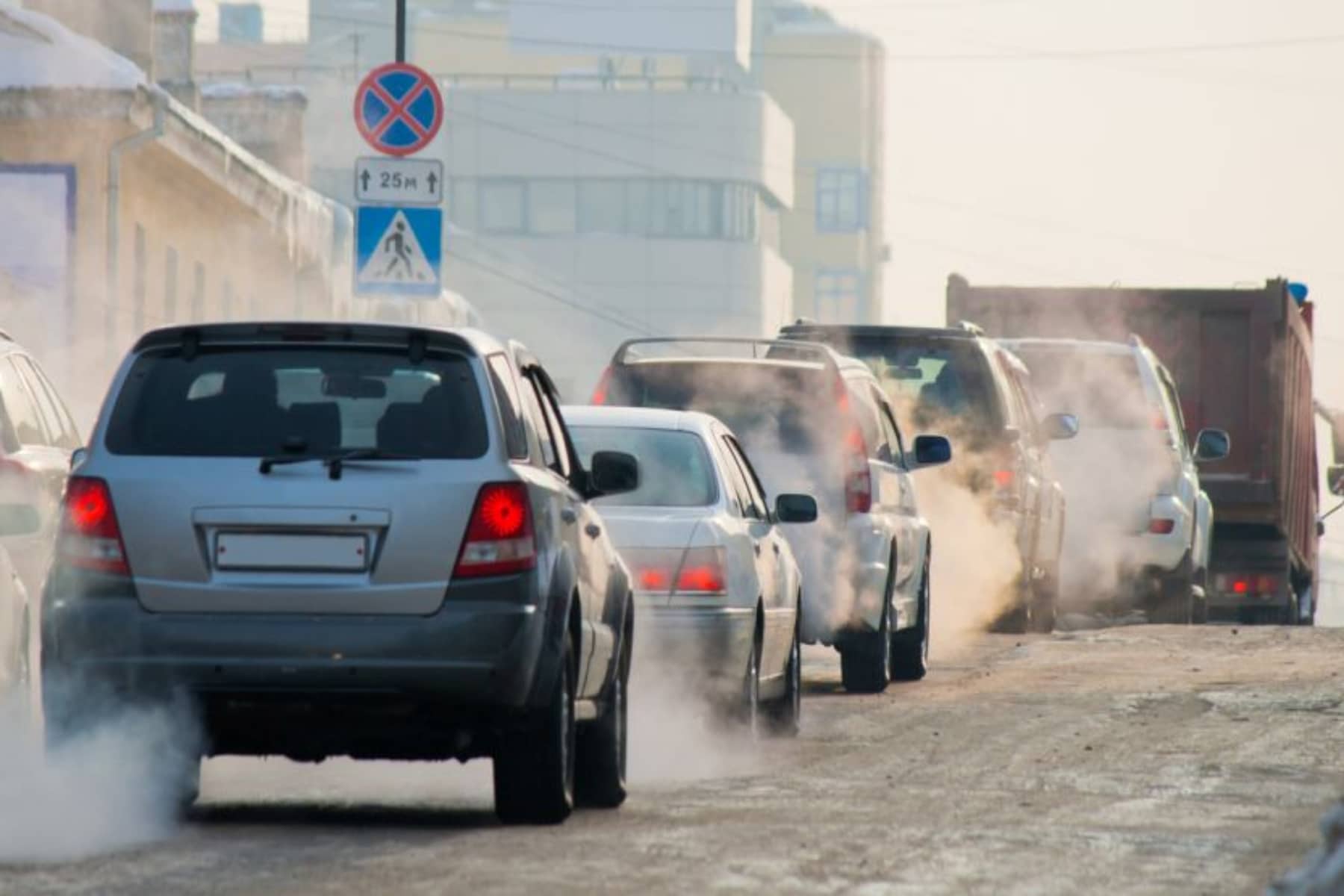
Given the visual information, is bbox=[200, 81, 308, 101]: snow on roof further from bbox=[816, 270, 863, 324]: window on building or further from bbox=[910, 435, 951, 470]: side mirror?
bbox=[816, 270, 863, 324]: window on building

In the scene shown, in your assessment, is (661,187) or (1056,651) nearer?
(1056,651)

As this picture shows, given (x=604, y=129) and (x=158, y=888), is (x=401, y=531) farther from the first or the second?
(x=604, y=129)

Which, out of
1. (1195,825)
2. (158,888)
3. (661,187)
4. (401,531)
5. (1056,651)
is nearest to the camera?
(158,888)

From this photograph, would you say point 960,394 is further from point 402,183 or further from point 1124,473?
point 1124,473

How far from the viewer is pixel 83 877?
9477 mm

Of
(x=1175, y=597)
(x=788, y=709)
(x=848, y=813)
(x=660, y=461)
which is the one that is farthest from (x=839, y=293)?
(x=848, y=813)

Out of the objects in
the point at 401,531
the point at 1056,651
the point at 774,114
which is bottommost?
the point at 1056,651

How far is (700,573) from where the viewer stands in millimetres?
14570

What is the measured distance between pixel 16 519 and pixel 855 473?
6.63 m

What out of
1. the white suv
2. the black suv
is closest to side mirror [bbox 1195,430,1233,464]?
the white suv

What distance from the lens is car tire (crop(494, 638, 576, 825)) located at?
11.1 m

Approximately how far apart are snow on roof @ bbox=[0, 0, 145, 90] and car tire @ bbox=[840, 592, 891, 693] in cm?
1708

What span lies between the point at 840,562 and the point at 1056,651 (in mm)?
5522

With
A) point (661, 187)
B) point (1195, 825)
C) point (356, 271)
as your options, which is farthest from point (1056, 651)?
point (661, 187)
